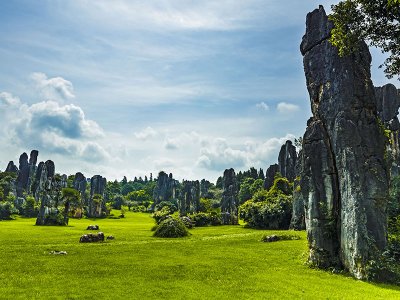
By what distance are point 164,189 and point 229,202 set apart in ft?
335

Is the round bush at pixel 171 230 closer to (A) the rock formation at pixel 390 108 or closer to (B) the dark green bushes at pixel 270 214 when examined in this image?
(B) the dark green bushes at pixel 270 214

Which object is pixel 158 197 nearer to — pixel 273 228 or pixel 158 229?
pixel 273 228

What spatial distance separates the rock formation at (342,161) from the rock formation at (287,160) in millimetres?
96384

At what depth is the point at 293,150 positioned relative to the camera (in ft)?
437

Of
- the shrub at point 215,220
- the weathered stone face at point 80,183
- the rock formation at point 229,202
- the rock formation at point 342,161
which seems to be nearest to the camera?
the rock formation at point 342,161

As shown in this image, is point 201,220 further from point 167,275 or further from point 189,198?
point 167,275

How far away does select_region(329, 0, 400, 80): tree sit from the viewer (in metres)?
23.9

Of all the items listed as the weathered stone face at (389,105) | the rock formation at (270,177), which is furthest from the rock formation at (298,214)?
the rock formation at (270,177)

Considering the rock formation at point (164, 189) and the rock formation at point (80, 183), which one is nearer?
the rock formation at point (80, 183)

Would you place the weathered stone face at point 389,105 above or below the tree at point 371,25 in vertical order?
above

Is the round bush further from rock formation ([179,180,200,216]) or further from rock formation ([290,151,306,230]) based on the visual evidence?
rock formation ([179,180,200,216])

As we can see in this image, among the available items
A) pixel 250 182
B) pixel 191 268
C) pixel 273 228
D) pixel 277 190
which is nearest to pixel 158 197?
pixel 250 182

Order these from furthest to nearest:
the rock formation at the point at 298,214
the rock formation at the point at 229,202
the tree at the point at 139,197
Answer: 1. the tree at the point at 139,197
2. the rock formation at the point at 229,202
3. the rock formation at the point at 298,214

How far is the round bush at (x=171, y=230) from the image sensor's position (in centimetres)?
5158
